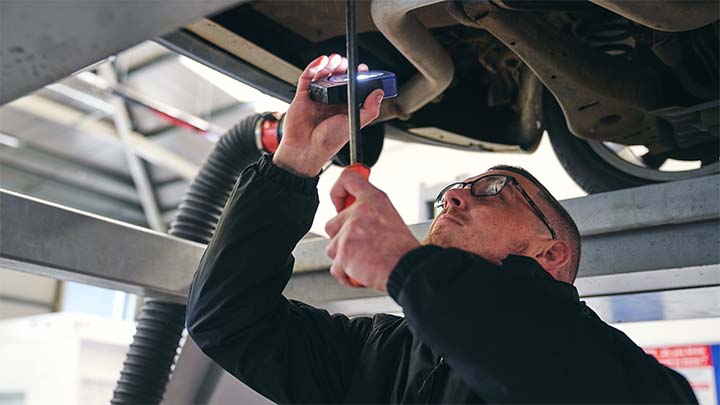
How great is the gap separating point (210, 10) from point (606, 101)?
3.15 feet

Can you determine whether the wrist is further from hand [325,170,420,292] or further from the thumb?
hand [325,170,420,292]

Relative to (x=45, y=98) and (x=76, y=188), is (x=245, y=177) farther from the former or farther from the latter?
(x=76, y=188)

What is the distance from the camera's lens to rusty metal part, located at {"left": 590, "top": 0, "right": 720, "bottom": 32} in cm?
96

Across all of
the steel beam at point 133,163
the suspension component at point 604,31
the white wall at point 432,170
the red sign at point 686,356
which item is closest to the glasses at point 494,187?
the suspension component at point 604,31

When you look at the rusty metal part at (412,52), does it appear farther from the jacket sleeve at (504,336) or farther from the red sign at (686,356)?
the red sign at (686,356)

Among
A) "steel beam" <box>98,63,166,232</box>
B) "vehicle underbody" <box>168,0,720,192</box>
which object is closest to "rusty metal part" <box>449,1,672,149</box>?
"vehicle underbody" <box>168,0,720,192</box>

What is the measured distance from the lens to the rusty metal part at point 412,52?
995 millimetres

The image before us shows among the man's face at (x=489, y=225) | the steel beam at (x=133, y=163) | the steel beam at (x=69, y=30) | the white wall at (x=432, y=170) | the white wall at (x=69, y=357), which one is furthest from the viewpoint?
the steel beam at (x=133, y=163)

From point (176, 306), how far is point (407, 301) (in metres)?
0.77

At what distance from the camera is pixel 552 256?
113cm

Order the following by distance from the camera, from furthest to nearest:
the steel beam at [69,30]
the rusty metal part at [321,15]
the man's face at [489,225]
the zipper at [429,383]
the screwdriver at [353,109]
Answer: the rusty metal part at [321,15], the man's face at [489,225], the zipper at [429,383], the screwdriver at [353,109], the steel beam at [69,30]

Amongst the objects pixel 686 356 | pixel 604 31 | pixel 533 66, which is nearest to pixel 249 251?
pixel 533 66

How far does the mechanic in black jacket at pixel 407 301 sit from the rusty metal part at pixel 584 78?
0.60 ft

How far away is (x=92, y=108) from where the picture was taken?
19.8ft
